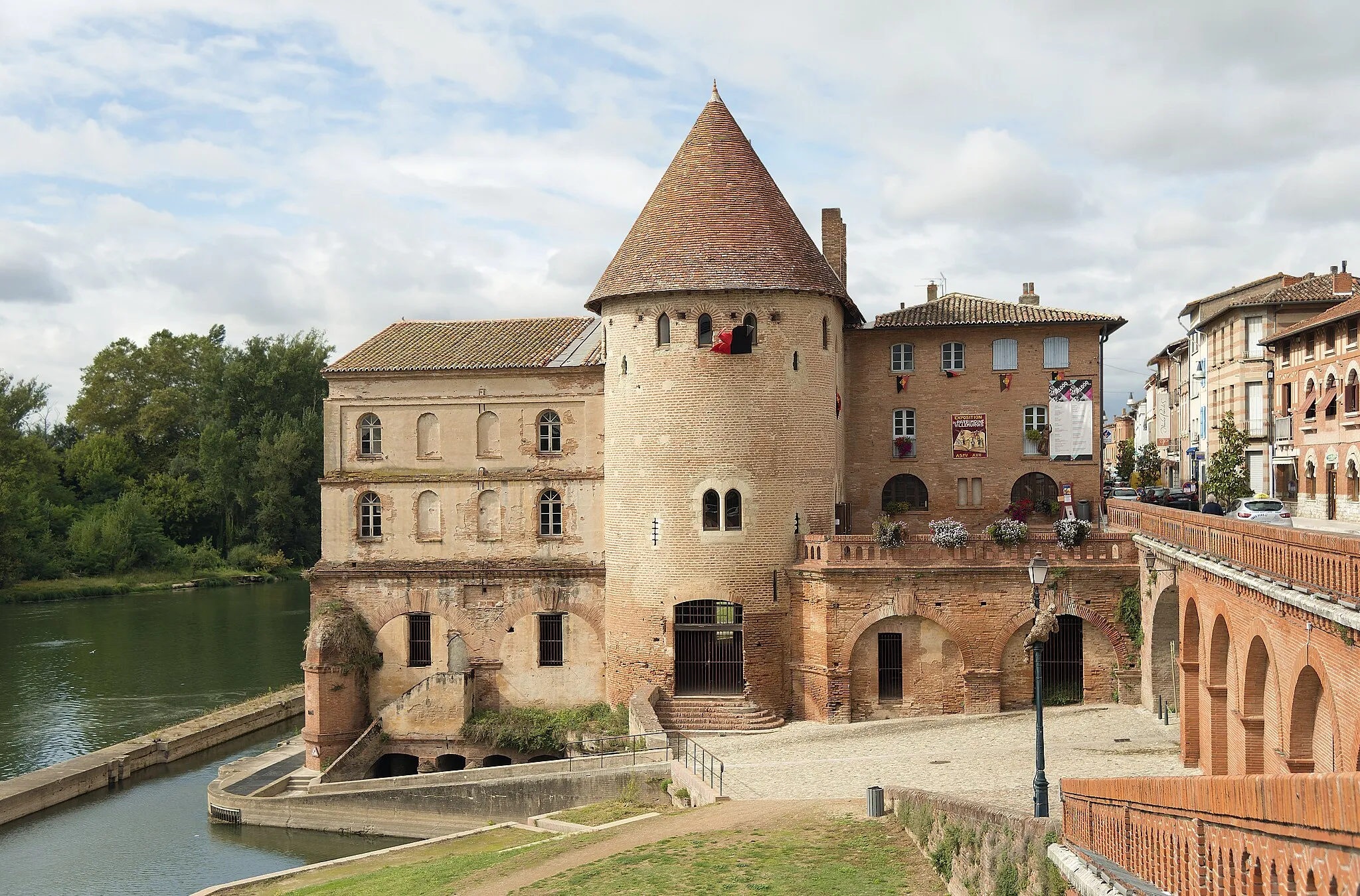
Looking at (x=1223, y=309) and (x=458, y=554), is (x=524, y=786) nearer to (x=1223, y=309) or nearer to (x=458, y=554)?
(x=458, y=554)

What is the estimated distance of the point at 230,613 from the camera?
221ft

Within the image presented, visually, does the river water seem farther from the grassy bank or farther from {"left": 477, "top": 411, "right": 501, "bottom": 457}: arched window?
{"left": 477, "top": 411, "right": 501, "bottom": 457}: arched window

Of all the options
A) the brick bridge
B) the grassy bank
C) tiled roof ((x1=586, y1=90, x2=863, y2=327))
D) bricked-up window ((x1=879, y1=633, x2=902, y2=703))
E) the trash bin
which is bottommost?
the grassy bank

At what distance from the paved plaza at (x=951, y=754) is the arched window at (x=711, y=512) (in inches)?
207

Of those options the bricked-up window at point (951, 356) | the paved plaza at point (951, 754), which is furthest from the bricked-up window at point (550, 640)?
the bricked-up window at point (951, 356)

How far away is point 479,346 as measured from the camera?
124 feet

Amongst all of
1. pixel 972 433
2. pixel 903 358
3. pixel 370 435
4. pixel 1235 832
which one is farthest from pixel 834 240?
pixel 1235 832

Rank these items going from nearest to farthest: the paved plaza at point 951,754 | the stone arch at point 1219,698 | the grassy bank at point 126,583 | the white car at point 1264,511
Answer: the stone arch at point 1219,698
the paved plaza at point 951,754
the white car at point 1264,511
the grassy bank at point 126,583

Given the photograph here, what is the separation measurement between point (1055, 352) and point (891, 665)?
1134 centimetres

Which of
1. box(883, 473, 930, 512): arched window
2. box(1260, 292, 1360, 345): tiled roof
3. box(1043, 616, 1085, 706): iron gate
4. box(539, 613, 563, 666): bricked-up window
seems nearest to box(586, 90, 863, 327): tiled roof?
box(883, 473, 930, 512): arched window

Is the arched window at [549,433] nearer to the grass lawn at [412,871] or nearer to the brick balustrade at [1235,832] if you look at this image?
the grass lawn at [412,871]

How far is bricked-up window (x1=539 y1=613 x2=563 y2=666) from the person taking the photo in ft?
116

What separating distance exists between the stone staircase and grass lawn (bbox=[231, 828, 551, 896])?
212 inches

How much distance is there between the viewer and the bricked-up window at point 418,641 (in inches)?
1422
